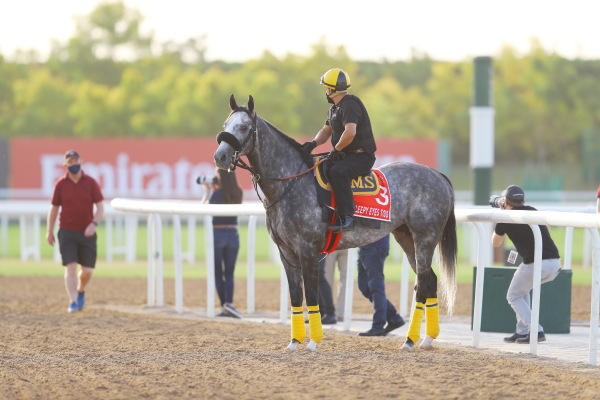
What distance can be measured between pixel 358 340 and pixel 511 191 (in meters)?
1.81

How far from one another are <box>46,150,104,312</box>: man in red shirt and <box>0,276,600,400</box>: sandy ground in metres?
1.01

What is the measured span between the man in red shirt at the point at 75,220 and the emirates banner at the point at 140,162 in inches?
611

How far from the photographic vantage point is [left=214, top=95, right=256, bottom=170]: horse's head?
7230 mm

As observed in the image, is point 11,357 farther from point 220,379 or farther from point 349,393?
point 349,393

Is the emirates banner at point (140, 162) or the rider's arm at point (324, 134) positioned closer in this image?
the rider's arm at point (324, 134)

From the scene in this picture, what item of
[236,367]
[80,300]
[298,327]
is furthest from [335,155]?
[80,300]

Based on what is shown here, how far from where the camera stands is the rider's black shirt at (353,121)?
25.2 feet

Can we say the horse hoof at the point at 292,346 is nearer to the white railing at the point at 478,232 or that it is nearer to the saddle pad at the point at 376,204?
the saddle pad at the point at 376,204

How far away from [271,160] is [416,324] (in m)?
1.78

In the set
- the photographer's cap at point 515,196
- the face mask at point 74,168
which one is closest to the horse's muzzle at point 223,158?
the photographer's cap at point 515,196

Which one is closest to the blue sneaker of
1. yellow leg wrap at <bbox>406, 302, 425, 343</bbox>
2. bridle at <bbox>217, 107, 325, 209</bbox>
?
bridle at <bbox>217, 107, 325, 209</bbox>

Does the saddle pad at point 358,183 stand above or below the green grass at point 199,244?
above

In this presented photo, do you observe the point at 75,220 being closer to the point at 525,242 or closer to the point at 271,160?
the point at 271,160

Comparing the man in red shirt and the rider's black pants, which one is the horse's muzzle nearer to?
the rider's black pants
